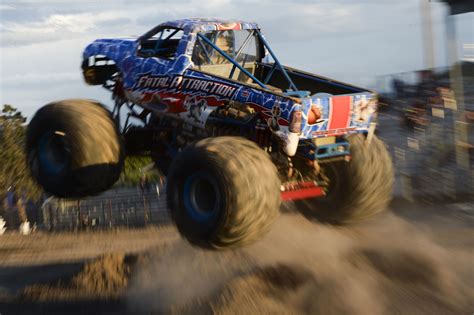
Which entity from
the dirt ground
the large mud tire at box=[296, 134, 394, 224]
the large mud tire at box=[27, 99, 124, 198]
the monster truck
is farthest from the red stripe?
the large mud tire at box=[27, 99, 124, 198]

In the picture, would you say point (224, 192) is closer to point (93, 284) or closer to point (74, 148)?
point (74, 148)

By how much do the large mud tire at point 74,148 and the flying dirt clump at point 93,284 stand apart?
156 cm

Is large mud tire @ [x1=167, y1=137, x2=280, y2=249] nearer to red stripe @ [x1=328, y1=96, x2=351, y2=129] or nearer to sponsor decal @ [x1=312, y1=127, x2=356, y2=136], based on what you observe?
sponsor decal @ [x1=312, y1=127, x2=356, y2=136]

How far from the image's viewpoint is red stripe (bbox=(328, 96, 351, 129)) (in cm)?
693

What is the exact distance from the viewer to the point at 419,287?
290 inches

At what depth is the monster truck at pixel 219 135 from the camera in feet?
20.5

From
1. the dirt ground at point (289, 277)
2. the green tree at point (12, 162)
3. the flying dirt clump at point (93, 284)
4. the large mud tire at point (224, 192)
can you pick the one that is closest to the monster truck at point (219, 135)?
the large mud tire at point (224, 192)

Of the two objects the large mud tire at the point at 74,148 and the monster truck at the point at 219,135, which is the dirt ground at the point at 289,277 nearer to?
the monster truck at the point at 219,135

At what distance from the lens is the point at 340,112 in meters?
7.00

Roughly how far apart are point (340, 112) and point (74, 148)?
9.18 feet

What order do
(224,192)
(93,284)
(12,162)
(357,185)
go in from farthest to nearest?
1. (12,162)
2. (93,284)
3. (357,185)
4. (224,192)

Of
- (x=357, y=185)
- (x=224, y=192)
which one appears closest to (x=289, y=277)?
(x=357, y=185)

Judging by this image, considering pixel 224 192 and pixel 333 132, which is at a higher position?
pixel 333 132

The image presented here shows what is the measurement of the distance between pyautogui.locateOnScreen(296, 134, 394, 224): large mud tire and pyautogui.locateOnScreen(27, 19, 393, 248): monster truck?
0.04ft
